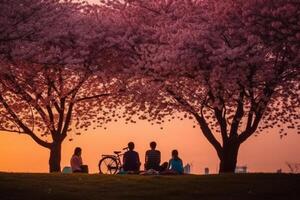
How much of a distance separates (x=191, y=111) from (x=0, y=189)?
1662cm

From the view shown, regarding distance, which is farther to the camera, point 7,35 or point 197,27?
point 197,27

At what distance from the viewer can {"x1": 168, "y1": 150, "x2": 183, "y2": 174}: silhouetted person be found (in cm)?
3466

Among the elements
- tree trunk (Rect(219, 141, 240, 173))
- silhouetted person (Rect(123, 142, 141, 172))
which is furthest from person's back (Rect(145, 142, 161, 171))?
tree trunk (Rect(219, 141, 240, 173))

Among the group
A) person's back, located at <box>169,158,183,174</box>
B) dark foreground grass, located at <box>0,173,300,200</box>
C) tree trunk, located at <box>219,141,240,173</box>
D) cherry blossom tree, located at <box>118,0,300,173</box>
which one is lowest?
dark foreground grass, located at <box>0,173,300,200</box>

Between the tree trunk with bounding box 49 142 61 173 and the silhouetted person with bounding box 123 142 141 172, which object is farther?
the tree trunk with bounding box 49 142 61 173

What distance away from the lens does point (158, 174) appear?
1369 inches

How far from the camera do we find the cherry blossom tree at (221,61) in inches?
1483

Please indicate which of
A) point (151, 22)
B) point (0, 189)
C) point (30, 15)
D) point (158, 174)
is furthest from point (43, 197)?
point (151, 22)

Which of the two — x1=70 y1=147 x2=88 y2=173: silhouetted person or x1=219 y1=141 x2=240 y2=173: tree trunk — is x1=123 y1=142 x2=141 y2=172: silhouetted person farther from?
x1=219 y1=141 x2=240 y2=173: tree trunk

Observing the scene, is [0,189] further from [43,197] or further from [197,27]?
[197,27]

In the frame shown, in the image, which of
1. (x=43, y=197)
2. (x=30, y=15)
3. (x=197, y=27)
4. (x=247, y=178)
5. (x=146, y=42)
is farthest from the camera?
(x=146, y=42)

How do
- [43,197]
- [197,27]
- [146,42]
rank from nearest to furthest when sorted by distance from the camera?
1. [43,197]
2. [197,27]
3. [146,42]

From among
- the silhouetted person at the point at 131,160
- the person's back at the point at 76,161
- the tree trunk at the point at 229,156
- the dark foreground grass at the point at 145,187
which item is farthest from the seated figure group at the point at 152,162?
the tree trunk at the point at 229,156

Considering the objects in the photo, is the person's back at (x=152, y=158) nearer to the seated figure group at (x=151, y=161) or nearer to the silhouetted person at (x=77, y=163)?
the seated figure group at (x=151, y=161)
